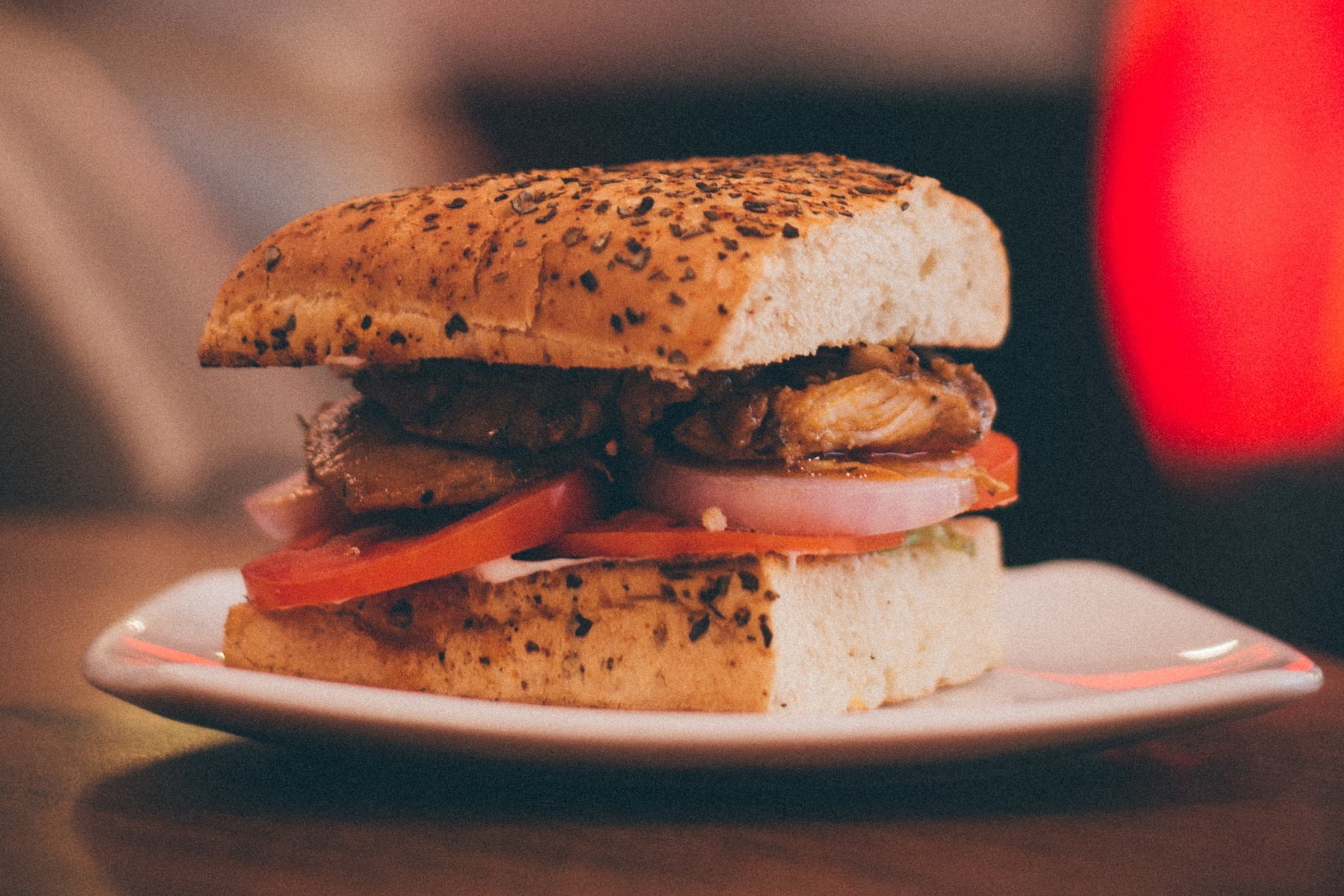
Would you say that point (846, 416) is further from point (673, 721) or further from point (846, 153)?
point (846, 153)

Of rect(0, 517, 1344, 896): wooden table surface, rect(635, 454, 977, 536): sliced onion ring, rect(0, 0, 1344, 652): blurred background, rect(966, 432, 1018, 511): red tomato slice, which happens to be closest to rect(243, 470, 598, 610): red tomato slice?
rect(635, 454, 977, 536): sliced onion ring

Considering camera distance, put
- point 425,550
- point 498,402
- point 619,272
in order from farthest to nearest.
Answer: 1. point 498,402
2. point 425,550
3. point 619,272

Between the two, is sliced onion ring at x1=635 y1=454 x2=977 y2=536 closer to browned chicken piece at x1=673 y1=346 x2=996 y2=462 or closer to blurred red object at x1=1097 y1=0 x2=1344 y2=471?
browned chicken piece at x1=673 y1=346 x2=996 y2=462

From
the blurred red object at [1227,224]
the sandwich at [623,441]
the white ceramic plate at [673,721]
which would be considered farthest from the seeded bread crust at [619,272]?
the blurred red object at [1227,224]

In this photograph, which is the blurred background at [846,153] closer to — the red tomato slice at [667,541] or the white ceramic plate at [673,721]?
the white ceramic plate at [673,721]

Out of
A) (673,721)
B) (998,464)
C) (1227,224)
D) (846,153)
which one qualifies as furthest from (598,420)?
(1227,224)

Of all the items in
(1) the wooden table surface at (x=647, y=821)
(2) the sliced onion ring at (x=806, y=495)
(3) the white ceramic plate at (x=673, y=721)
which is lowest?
(1) the wooden table surface at (x=647, y=821)
